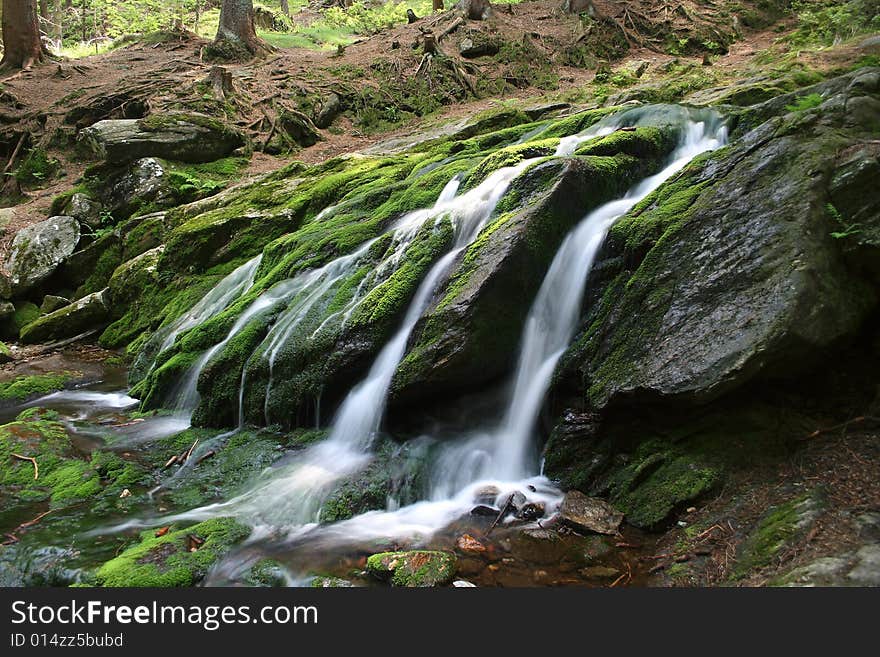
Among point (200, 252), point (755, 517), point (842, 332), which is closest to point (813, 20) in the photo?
point (842, 332)

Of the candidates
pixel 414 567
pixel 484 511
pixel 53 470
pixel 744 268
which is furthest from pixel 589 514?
pixel 53 470

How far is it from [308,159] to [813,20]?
39.2ft

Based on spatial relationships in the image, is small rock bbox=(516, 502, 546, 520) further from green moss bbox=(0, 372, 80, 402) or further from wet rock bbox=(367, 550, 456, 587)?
green moss bbox=(0, 372, 80, 402)

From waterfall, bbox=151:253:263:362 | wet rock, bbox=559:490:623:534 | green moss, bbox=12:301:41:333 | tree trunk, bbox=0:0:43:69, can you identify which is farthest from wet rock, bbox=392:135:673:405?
tree trunk, bbox=0:0:43:69

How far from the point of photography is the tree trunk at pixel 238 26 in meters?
17.7

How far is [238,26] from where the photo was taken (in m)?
18.0

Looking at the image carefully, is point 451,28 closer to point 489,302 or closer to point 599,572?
point 489,302

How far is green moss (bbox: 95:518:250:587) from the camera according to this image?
12.2ft

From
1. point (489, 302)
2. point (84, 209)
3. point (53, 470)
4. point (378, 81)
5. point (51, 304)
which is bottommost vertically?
point (53, 470)

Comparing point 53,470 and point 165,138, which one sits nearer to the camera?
point 53,470

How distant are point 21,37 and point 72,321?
12221 millimetres

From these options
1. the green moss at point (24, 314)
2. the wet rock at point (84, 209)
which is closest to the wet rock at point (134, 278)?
the green moss at point (24, 314)

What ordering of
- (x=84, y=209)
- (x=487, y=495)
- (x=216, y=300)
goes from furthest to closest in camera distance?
(x=84, y=209) < (x=216, y=300) < (x=487, y=495)

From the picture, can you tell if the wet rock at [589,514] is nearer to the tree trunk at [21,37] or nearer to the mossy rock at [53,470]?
the mossy rock at [53,470]
